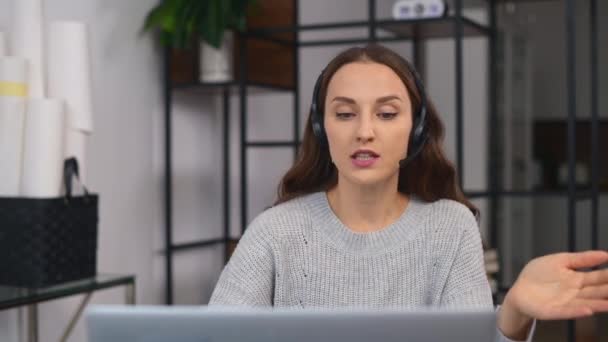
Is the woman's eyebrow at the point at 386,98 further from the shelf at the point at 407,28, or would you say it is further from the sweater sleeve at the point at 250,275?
the shelf at the point at 407,28

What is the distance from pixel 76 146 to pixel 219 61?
0.98 m

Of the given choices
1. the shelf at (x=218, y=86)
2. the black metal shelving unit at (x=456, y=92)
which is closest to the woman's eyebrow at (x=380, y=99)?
the black metal shelving unit at (x=456, y=92)

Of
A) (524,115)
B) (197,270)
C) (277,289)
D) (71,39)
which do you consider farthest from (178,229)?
(524,115)

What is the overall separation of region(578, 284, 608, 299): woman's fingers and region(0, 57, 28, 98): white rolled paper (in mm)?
1677

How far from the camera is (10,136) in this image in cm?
224

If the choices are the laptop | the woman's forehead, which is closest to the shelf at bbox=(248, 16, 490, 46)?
the woman's forehead

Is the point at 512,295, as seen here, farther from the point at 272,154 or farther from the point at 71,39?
the point at 272,154

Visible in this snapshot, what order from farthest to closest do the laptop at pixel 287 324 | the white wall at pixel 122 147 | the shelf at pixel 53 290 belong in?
1. the white wall at pixel 122 147
2. the shelf at pixel 53 290
3. the laptop at pixel 287 324

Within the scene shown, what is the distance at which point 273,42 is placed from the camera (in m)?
3.50

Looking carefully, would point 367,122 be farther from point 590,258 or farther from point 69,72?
Answer: point 69,72

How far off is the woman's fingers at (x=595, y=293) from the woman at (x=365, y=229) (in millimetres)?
319

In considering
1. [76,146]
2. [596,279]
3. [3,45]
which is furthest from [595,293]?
[3,45]

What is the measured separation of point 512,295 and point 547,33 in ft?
19.7

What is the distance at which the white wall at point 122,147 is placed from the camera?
9.68ft
